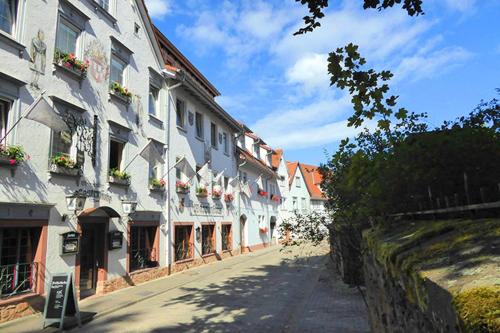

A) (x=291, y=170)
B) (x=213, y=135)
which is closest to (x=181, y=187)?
(x=213, y=135)

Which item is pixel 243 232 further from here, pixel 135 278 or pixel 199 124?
pixel 135 278

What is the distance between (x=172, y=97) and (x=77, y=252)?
9102mm

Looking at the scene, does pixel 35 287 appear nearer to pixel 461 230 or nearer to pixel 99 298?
pixel 99 298

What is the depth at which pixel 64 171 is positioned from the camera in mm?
11836

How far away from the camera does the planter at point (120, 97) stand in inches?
575

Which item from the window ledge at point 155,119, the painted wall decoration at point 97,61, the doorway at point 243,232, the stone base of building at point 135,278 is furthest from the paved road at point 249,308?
the doorway at point 243,232

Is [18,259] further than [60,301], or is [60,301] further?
[18,259]

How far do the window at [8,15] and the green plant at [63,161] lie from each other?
3331mm

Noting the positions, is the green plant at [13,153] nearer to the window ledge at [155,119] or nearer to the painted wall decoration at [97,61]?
the painted wall decoration at [97,61]

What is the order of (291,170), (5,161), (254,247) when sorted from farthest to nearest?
(291,170) → (254,247) → (5,161)

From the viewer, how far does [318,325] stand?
28.5 feet

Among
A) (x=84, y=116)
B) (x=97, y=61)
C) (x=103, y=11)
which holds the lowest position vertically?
(x=84, y=116)

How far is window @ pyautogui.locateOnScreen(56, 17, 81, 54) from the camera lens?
40.8 feet

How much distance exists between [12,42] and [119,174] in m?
5.41
